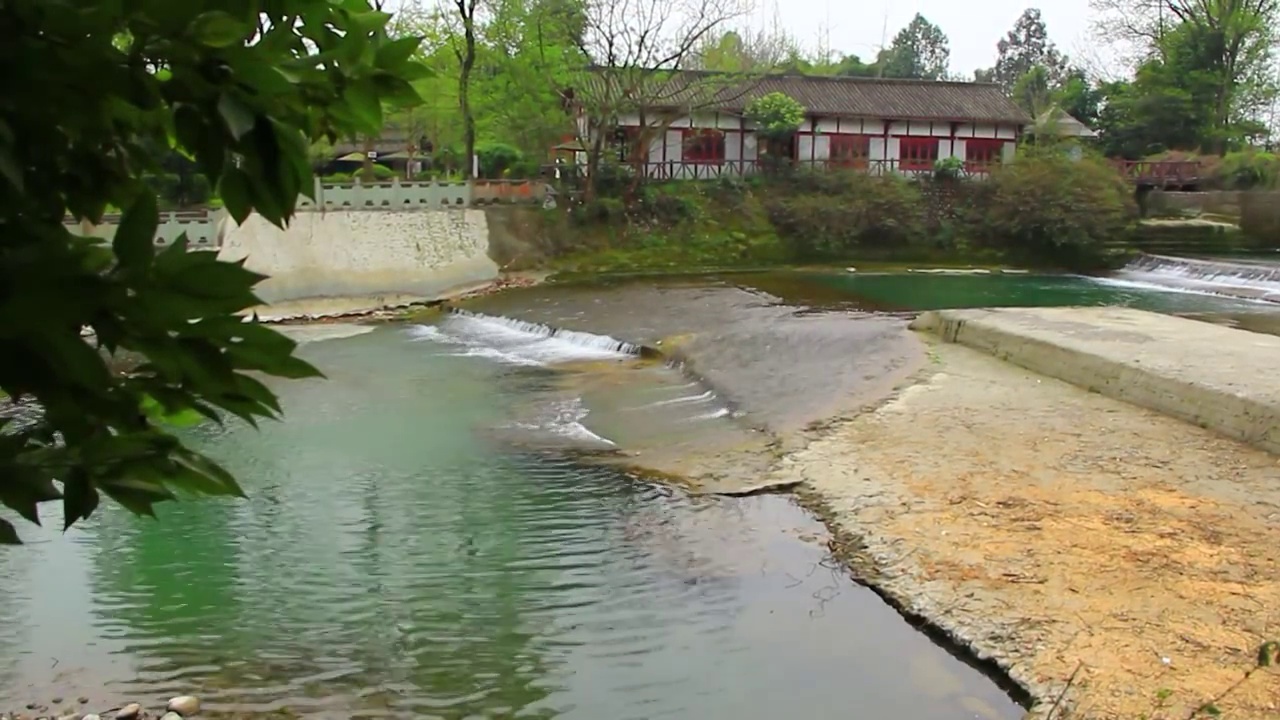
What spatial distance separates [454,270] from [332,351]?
8327mm

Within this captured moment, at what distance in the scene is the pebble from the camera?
5.80m

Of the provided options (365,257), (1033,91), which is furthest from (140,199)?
(1033,91)

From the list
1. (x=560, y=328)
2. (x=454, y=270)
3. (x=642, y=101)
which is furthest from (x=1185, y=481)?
(x=642, y=101)

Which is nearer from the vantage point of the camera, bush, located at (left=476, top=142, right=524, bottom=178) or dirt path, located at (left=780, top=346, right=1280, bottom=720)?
dirt path, located at (left=780, top=346, right=1280, bottom=720)

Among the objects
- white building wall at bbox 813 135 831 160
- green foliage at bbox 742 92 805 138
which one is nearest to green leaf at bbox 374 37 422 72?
green foliage at bbox 742 92 805 138

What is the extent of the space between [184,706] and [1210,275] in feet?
91.4

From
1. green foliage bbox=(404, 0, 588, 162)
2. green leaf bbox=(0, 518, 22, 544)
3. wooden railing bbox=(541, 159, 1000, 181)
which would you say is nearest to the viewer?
green leaf bbox=(0, 518, 22, 544)

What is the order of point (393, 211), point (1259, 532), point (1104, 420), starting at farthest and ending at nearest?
point (393, 211) → point (1104, 420) → point (1259, 532)

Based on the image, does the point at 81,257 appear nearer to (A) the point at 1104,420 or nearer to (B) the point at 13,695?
(B) the point at 13,695

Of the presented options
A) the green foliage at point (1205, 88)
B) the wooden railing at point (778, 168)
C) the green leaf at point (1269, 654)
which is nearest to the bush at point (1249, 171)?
the green foliage at point (1205, 88)

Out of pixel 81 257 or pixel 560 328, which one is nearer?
pixel 81 257

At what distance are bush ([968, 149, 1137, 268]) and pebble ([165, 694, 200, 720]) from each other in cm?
3011

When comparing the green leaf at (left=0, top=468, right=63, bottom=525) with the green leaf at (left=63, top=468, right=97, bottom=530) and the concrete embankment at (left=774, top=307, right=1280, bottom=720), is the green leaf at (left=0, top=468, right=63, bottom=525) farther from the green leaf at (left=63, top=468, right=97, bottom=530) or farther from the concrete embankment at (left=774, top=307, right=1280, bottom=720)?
the concrete embankment at (left=774, top=307, right=1280, bottom=720)

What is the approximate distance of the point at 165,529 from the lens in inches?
355
